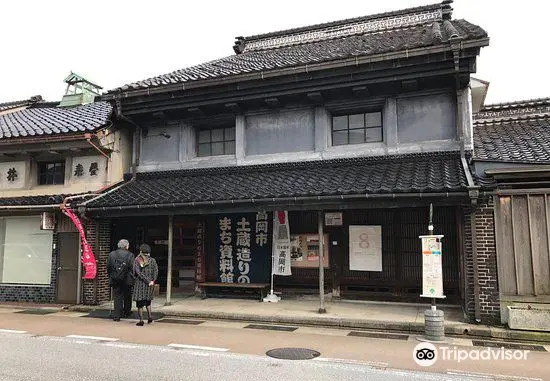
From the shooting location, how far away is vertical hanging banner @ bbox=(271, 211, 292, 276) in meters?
12.8

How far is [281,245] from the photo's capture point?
12.9m

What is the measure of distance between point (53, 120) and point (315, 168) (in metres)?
10.1

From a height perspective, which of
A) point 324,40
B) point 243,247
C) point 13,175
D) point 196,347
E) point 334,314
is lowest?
point 196,347

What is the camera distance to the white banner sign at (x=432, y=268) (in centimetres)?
883

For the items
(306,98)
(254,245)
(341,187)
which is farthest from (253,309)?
(306,98)

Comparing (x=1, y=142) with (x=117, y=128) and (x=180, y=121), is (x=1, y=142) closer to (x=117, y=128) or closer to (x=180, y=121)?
(x=117, y=128)

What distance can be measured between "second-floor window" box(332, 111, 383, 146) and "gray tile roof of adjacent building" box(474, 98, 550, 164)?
2.66 meters

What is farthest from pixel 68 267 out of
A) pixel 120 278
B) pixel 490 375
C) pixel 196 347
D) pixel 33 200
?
pixel 490 375

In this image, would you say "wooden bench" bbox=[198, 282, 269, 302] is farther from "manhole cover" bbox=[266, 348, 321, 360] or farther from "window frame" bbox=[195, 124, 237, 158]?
"manhole cover" bbox=[266, 348, 321, 360]

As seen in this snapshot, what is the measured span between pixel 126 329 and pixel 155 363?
126 inches

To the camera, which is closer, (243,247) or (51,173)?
(243,247)

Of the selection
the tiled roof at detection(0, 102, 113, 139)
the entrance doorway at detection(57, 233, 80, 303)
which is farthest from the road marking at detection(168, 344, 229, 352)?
the tiled roof at detection(0, 102, 113, 139)

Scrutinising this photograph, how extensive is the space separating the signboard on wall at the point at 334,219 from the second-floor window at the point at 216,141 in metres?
3.65

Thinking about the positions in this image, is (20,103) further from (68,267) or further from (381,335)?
(381,335)
